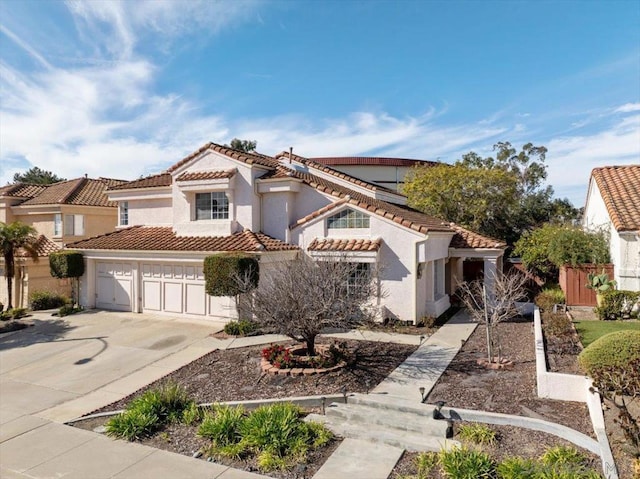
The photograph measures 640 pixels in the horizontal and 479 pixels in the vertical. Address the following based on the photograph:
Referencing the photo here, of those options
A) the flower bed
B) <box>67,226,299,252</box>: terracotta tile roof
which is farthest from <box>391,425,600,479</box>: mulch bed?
<box>67,226,299,252</box>: terracotta tile roof

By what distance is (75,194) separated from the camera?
2755 centimetres

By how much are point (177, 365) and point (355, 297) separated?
5515mm

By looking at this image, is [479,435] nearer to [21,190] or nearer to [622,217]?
[622,217]

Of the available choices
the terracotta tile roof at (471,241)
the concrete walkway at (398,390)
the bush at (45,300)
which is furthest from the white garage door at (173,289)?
the terracotta tile roof at (471,241)

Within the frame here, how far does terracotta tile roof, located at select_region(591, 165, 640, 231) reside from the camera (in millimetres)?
15893

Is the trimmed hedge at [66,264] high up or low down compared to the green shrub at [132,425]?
up

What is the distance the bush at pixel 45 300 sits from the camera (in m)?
20.3

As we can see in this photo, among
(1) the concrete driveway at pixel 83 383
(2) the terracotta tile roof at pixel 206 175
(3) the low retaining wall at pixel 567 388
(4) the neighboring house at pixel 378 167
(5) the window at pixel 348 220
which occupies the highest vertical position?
(4) the neighboring house at pixel 378 167

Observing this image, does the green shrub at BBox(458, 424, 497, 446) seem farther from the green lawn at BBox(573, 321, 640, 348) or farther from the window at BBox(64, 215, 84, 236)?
the window at BBox(64, 215, 84, 236)

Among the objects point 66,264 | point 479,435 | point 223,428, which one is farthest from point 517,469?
point 66,264

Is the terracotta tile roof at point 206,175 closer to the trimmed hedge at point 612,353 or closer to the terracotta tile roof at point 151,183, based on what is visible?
the terracotta tile roof at point 151,183

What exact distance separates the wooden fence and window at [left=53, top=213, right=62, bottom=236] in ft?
90.9

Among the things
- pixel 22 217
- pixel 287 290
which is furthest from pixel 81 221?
pixel 287 290

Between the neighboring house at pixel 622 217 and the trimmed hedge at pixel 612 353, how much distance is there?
9.01 meters
